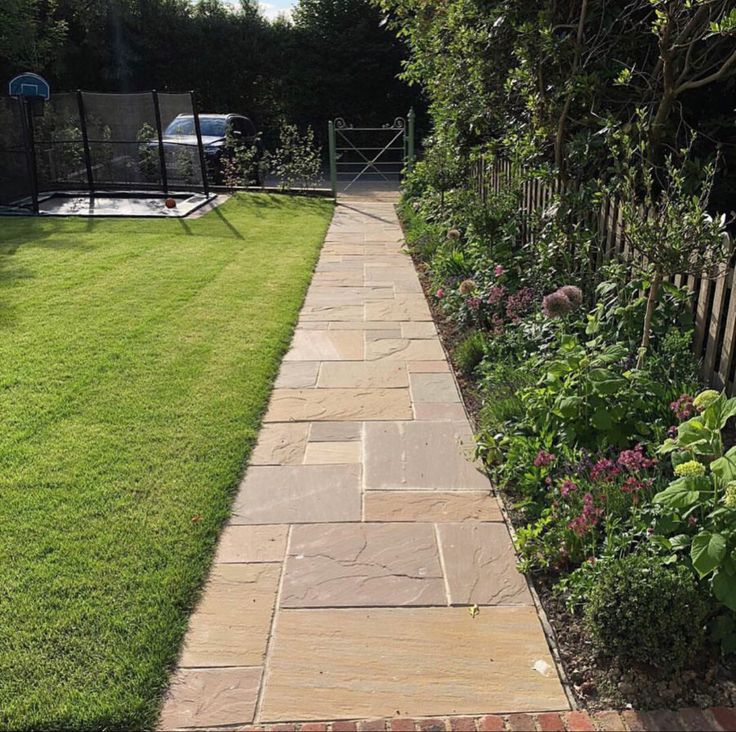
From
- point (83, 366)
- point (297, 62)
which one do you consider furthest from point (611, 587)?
point (297, 62)

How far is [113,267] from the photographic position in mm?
8211

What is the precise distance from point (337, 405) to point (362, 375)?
1.95ft

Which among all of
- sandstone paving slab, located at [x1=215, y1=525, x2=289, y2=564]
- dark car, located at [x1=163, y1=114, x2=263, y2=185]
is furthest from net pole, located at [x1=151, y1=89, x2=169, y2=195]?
sandstone paving slab, located at [x1=215, y1=525, x2=289, y2=564]

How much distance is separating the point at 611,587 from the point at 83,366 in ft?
13.1

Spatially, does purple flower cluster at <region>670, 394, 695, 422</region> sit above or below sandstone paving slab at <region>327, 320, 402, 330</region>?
above

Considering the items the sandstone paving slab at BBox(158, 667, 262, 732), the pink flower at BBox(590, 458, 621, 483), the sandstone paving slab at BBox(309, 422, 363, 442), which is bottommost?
the sandstone paving slab at BBox(158, 667, 262, 732)

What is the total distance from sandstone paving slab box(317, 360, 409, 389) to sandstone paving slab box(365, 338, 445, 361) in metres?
0.16

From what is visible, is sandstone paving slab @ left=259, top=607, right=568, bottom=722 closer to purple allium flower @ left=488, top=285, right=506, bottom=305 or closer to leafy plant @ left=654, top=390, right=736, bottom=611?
leafy plant @ left=654, top=390, right=736, bottom=611

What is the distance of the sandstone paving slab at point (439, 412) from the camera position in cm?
440

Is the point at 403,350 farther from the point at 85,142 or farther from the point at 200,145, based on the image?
the point at 85,142

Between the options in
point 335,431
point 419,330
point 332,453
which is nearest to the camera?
point 332,453

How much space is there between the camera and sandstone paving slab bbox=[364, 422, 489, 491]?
3637 mm

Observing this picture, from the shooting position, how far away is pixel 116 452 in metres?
3.84

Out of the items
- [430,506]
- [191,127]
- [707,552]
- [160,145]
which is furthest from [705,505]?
[191,127]
